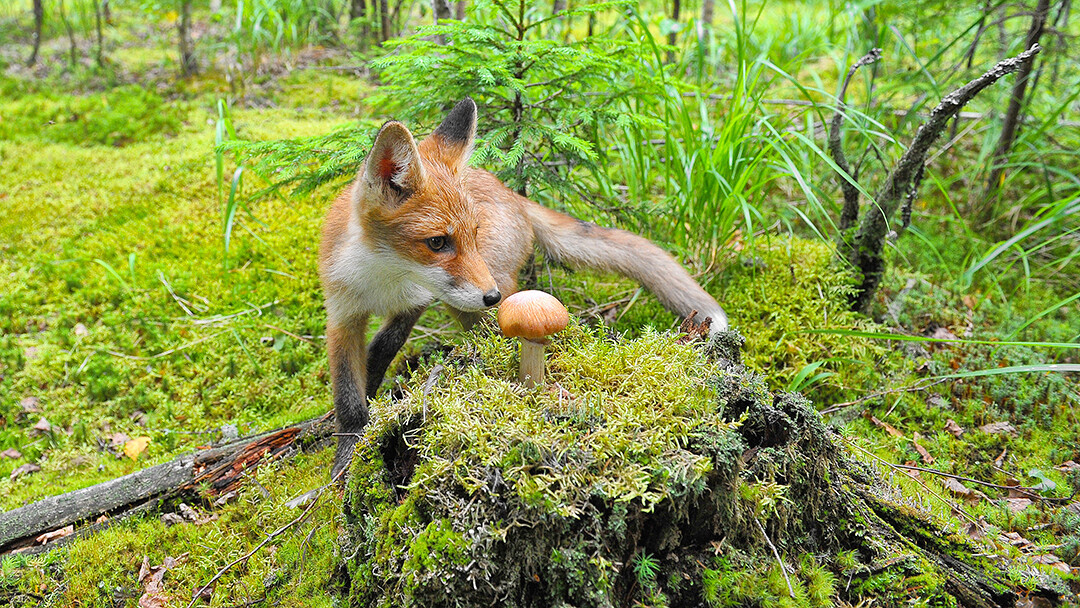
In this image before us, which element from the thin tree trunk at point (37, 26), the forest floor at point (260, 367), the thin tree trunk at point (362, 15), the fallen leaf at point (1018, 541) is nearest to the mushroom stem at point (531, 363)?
the forest floor at point (260, 367)

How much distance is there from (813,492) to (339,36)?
10204mm

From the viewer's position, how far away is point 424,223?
3.16 m

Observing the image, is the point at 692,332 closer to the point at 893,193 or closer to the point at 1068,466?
the point at 893,193

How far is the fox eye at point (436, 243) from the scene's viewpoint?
3.18 meters

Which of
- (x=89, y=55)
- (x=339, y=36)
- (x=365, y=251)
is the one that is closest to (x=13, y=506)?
(x=365, y=251)

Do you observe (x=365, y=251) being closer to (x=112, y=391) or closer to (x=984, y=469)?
(x=112, y=391)

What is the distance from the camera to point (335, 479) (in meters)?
3.31

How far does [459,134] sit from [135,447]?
3.03 meters

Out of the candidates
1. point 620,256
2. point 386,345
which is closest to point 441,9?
point 620,256

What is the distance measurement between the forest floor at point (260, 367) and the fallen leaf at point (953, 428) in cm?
1

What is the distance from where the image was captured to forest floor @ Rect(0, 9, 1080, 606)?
315cm

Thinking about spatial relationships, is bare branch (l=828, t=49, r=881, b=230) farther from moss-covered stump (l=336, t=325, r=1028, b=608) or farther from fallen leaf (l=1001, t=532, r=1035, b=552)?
fallen leaf (l=1001, t=532, r=1035, b=552)

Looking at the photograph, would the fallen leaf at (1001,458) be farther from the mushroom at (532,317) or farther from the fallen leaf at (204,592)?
the fallen leaf at (204,592)

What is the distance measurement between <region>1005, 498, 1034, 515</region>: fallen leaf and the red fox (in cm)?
175
